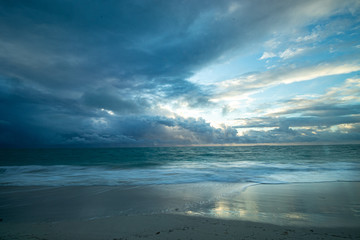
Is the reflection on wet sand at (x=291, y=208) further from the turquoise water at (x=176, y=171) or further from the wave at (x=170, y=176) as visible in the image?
the wave at (x=170, y=176)

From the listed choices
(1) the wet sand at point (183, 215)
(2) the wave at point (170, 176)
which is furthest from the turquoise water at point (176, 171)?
(1) the wet sand at point (183, 215)

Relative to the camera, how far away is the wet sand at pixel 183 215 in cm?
Answer: 424

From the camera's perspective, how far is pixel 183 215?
17.6 ft

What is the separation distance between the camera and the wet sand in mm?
4242

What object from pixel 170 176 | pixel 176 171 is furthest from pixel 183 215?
pixel 176 171

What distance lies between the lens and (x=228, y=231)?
4273 millimetres

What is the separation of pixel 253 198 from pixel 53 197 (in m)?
9.02

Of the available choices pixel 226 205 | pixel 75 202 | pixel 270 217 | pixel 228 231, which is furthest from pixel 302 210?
pixel 75 202

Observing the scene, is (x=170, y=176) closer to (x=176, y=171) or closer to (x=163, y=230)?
(x=176, y=171)

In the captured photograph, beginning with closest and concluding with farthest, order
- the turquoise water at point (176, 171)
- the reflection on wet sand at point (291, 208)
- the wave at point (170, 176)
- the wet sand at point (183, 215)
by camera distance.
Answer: the wet sand at point (183, 215), the reflection on wet sand at point (291, 208), the wave at point (170, 176), the turquoise water at point (176, 171)

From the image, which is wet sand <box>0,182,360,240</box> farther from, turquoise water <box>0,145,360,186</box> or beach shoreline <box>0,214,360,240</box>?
turquoise water <box>0,145,360,186</box>

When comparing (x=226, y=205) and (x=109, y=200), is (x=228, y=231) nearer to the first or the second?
(x=226, y=205)

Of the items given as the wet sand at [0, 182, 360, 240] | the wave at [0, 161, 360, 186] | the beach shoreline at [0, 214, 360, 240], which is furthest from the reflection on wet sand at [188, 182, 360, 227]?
the wave at [0, 161, 360, 186]

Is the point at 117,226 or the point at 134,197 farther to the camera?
the point at 134,197
